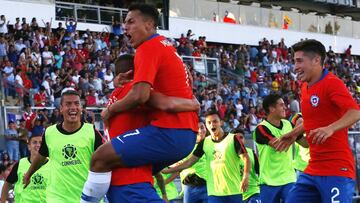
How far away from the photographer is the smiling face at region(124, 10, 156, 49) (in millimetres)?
6805

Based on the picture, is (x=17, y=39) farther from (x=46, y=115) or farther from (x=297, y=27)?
(x=297, y=27)

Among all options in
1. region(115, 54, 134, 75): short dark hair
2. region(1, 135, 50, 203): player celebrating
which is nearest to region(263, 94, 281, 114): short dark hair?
region(1, 135, 50, 203): player celebrating

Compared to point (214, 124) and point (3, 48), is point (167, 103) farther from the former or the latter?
point (3, 48)

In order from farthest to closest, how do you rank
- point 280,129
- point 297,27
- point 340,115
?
point 297,27, point 280,129, point 340,115

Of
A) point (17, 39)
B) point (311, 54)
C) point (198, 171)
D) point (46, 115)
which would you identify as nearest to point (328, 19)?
point (17, 39)

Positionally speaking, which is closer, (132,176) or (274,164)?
(132,176)

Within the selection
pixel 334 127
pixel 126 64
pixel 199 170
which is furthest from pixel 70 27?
pixel 126 64

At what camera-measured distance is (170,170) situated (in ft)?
45.6

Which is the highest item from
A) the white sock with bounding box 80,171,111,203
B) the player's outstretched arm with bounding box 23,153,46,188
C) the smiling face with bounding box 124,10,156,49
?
the smiling face with bounding box 124,10,156,49

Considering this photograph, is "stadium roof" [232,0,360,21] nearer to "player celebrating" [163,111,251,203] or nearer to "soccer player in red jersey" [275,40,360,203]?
"player celebrating" [163,111,251,203]

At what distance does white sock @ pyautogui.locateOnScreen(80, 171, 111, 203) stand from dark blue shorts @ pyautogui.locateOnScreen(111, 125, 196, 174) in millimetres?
206

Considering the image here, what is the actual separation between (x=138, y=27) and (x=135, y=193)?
50.4 inches

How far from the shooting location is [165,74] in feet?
21.8

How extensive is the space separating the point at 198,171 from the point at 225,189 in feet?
4.30
